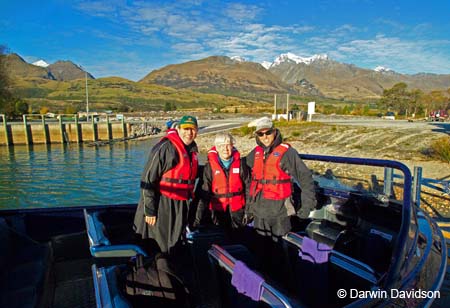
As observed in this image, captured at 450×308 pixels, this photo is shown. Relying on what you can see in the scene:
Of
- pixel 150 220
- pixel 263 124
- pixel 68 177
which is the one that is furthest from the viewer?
pixel 68 177

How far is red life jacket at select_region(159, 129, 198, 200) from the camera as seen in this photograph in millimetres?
2805

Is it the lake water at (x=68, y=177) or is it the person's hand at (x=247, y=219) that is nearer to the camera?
the person's hand at (x=247, y=219)

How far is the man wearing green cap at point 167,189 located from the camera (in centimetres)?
272

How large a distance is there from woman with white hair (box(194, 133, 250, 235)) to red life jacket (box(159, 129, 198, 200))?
325mm

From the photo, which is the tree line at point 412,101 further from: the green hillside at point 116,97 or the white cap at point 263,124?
the white cap at point 263,124

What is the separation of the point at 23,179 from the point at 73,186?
13.3 ft

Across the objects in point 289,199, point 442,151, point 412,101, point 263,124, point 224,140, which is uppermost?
point 412,101

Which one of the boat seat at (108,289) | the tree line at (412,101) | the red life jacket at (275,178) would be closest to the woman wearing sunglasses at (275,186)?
the red life jacket at (275,178)

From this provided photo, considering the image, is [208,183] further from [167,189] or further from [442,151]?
[442,151]

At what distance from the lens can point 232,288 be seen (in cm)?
200

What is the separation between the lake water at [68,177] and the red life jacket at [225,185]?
400 inches

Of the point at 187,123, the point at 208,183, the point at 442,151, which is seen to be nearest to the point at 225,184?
the point at 208,183

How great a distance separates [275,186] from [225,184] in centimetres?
52

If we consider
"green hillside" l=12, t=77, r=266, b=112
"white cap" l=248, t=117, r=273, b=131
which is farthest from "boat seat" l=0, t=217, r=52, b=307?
"green hillside" l=12, t=77, r=266, b=112
